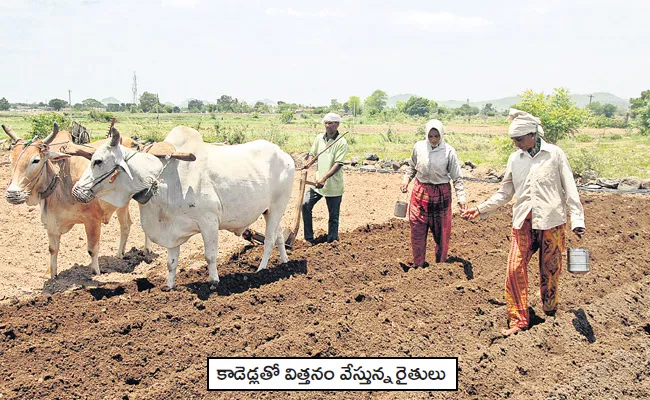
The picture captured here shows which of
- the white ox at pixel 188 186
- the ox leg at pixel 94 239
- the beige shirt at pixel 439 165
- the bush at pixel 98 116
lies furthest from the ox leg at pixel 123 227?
the bush at pixel 98 116

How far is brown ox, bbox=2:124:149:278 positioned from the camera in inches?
281

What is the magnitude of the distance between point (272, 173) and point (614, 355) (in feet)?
13.0

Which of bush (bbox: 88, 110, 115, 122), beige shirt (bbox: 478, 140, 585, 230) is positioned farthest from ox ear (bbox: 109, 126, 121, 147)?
bush (bbox: 88, 110, 115, 122)

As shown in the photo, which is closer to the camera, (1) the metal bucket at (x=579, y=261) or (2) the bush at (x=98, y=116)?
(1) the metal bucket at (x=579, y=261)

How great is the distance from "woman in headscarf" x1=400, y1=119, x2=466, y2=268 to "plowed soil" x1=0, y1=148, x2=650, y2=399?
388 mm

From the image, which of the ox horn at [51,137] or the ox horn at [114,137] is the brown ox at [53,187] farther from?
the ox horn at [114,137]

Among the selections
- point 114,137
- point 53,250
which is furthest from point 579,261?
point 53,250

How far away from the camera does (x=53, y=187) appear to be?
7.41 m

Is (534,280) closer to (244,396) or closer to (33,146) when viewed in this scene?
(244,396)

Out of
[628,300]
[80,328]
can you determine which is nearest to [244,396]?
[80,328]

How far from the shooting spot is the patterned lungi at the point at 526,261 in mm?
5461

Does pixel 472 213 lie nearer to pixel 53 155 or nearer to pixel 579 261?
pixel 579 261

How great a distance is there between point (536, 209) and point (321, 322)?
213 cm

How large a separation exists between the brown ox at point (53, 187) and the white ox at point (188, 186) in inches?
65.2
